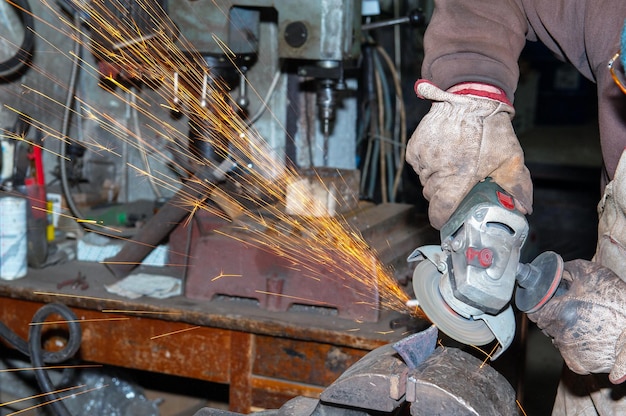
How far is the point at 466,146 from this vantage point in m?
1.53

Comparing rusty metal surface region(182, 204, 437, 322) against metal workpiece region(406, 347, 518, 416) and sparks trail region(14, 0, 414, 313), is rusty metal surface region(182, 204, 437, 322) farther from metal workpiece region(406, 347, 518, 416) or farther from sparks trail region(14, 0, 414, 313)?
metal workpiece region(406, 347, 518, 416)

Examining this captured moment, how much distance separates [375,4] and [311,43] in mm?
1126

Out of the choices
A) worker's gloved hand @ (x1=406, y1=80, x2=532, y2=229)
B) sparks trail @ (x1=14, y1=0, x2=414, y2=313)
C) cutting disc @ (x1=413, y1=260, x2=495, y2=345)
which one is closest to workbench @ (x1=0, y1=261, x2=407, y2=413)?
sparks trail @ (x1=14, y1=0, x2=414, y2=313)

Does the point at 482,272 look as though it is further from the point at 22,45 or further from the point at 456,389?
the point at 22,45

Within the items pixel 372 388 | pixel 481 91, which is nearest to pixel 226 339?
pixel 372 388

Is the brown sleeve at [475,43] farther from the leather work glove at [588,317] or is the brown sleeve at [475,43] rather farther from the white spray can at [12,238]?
the white spray can at [12,238]

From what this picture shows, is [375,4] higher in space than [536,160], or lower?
higher

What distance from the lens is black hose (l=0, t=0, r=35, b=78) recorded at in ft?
8.89

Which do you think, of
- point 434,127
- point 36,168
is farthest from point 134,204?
point 434,127

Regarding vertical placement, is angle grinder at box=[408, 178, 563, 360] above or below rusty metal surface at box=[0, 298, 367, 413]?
above

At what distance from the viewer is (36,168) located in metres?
2.79

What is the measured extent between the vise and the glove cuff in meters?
0.52

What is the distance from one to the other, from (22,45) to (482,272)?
2.12 m

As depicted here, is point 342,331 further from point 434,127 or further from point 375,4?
point 375,4
